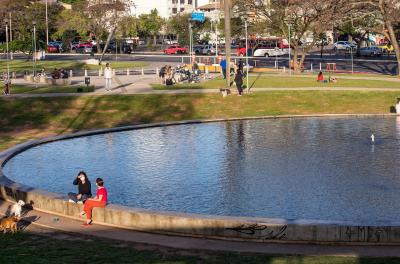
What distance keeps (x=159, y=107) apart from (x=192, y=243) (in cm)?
2411

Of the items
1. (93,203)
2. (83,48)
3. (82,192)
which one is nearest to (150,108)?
(82,192)

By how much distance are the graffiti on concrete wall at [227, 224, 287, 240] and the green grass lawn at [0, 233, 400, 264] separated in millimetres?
955

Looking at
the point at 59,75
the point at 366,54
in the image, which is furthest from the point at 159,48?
the point at 59,75

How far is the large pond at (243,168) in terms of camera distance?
1889 cm

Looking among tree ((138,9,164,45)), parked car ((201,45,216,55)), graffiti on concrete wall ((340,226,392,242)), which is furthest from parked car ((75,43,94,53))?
graffiti on concrete wall ((340,226,392,242))

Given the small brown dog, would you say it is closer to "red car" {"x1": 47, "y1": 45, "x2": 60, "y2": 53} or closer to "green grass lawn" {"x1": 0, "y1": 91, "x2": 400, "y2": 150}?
"green grass lawn" {"x1": 0, "y1": 91, "x2": 400, "y2": 150}

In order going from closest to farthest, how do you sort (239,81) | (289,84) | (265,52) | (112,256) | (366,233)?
(112,256), (366,233), (239,81), (289,84), (265,52)

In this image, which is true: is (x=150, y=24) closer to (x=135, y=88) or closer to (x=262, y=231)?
(x=135, y=88)

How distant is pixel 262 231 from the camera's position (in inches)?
618

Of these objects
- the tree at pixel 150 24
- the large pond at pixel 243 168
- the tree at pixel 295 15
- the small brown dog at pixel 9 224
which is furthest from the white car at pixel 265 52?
the small brown dog at pixel 9 224

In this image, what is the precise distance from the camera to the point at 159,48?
395 feet

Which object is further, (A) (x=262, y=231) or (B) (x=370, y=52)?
(B) (x=370, y=52)

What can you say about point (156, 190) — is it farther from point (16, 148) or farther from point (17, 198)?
point (16, 148)

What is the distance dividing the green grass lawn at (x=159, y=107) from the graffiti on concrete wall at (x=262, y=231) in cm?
1945
